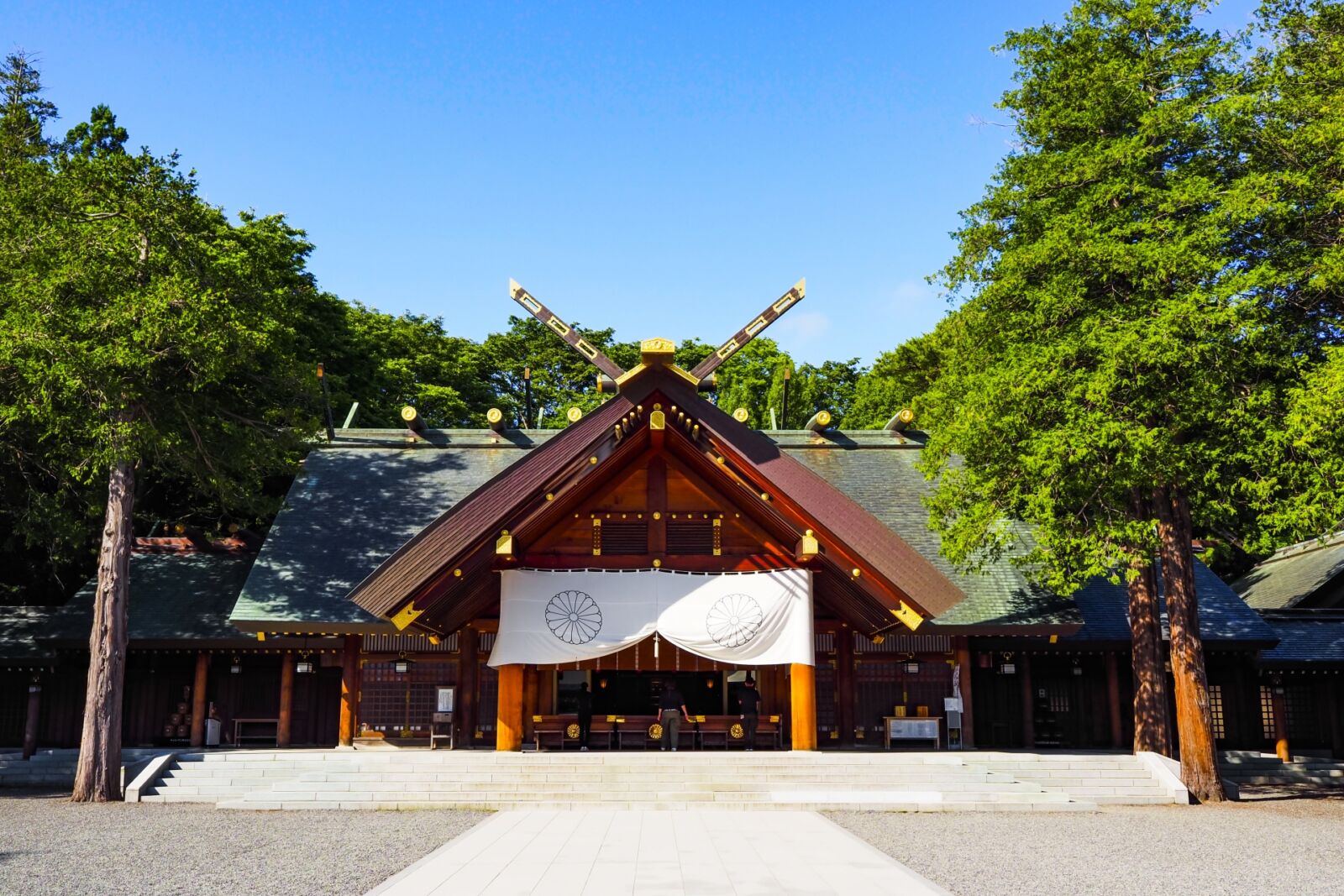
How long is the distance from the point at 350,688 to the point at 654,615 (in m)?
6.25

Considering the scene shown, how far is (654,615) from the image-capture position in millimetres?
14992

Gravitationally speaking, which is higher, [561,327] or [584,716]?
[561,327]

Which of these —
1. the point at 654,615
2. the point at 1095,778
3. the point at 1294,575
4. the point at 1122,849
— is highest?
the point at 1294,575

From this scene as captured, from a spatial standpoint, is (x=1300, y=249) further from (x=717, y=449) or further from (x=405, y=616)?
(x=405, y=616)

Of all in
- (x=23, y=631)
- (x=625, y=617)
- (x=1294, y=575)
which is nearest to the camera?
(x=625, y=617)

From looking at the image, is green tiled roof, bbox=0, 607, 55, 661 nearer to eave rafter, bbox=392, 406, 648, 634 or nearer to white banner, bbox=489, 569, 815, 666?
eave rafter, bbox=392, 406, 648, 634

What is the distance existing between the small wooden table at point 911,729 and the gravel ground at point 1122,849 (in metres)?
3.62

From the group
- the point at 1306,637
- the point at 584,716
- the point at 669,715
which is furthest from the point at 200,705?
the point at 1306,637

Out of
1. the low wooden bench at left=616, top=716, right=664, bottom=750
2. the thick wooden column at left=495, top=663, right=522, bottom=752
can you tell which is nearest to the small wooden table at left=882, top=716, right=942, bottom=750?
the low wooden bench at left=616, top=716, right=664, bottom=750

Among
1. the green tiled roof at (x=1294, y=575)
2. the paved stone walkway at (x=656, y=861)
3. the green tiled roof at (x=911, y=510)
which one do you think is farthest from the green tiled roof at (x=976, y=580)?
the paved stone walkway at (x=656, y=861)

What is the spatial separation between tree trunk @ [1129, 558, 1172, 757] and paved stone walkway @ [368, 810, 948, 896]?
282 inches

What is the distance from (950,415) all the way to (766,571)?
4103mm

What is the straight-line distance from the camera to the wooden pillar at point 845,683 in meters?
17.5

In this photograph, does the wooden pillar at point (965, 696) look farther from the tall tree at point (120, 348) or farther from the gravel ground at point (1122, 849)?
the tall tree at point (120, 348)
